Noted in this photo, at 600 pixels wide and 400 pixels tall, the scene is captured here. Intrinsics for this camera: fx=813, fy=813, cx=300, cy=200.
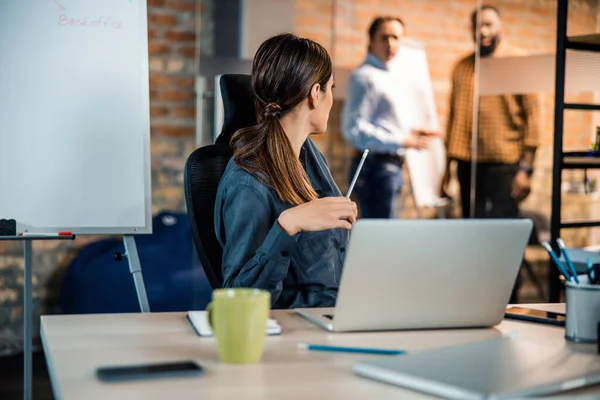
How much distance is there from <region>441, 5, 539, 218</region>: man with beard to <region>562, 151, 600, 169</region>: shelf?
1.46 meters

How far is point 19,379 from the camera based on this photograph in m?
3.23

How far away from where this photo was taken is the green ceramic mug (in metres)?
1.02

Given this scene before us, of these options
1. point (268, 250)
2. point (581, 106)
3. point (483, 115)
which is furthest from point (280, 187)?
point (483, 115)

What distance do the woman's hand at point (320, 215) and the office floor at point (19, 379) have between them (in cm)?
177

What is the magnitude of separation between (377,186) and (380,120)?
0.34m

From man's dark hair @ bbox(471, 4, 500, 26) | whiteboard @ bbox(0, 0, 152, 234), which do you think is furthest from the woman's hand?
man's dark hair @ bbox(471, 4, 500, 26)

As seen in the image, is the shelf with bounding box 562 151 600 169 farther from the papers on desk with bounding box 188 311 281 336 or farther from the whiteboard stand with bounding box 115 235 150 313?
the papers on desk with bounding box 188 311 281 336

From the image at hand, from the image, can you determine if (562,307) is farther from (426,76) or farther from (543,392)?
(426,76)

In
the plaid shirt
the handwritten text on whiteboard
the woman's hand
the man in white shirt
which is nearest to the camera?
the woman's hand

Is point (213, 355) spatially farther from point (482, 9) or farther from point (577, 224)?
point (482, 9)

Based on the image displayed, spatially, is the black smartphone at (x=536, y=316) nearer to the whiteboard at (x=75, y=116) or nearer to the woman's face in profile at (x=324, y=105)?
the woman's face in profile at (x=324, y=105)

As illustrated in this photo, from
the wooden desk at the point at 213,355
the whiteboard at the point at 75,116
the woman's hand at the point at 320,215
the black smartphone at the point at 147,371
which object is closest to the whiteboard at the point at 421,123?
the whiteboard at the point at 75,116

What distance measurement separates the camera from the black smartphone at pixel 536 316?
1.35 meters

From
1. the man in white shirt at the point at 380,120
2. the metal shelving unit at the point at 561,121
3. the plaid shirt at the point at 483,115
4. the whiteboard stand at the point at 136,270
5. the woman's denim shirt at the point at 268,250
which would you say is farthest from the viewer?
the plaid shirt at the point at 483,115
